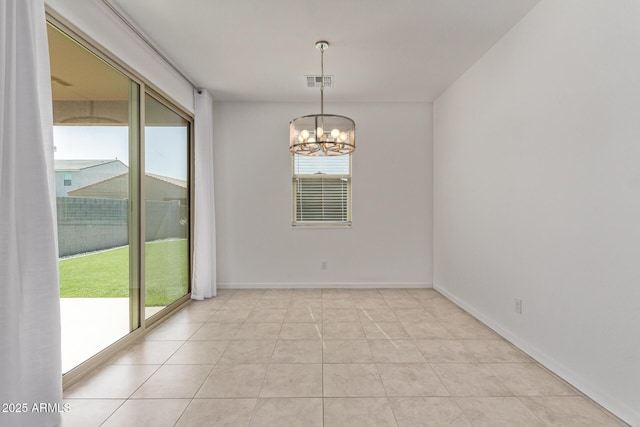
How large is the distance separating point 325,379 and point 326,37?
2867 mm

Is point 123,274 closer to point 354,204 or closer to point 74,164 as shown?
point 74,164

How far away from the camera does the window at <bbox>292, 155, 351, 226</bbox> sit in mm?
4629

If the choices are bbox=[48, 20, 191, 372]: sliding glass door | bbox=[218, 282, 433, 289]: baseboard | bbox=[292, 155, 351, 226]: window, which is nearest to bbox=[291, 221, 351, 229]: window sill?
bbox=[292, 155, 351, 226]: window

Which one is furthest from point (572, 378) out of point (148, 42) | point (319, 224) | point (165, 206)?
point (148, 42)

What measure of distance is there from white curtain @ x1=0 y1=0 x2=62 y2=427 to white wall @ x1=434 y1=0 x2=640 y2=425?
313 centimetres

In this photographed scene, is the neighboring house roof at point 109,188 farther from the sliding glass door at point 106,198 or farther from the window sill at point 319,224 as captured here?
the window sill at point 319,224

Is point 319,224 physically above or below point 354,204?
below

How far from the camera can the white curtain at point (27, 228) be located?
1.39 metres

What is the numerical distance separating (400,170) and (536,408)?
333cm

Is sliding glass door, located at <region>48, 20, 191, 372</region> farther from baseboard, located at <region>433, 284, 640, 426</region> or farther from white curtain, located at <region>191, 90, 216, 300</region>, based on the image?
baseboard, located at <region>433, 284, 640, 426</region>

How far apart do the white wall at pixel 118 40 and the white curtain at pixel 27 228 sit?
0.52 meters

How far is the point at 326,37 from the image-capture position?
2773 millimetres

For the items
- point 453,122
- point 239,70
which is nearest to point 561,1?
point 453,122

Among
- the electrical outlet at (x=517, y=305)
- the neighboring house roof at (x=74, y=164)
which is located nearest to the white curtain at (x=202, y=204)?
the neighboring house roof at (x=74, y=164)
